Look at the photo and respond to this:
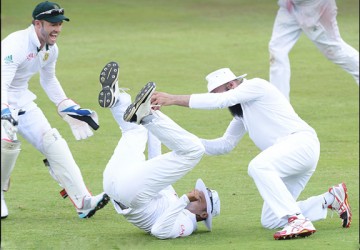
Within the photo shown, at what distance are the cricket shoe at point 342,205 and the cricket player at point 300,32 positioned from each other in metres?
3.69

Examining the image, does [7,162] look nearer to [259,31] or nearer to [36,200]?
[36,200]

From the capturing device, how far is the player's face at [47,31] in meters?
9.84

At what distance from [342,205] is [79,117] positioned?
2633 millimetres

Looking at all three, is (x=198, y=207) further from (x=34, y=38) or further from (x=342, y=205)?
(x=34, y=38)

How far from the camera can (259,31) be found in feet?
75.3

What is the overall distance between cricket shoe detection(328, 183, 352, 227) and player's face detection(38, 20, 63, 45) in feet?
9.43

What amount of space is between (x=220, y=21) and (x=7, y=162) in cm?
1868

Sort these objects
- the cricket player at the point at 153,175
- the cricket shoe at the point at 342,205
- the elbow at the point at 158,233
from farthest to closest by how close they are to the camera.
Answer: the cricket shoe at the point at 342,205
the elbow at the point at 158,233
the cricket player at the point at 153,175

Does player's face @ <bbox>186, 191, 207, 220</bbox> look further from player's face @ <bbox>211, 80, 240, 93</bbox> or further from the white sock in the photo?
the white sock

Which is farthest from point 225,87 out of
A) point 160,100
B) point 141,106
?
point 141,106

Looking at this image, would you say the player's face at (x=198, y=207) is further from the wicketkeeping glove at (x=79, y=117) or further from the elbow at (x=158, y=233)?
the wicketkeeping glove at (x=79, y=117)

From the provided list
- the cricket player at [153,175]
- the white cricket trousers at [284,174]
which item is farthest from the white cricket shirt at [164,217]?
the white cricket trousers at [284,174]

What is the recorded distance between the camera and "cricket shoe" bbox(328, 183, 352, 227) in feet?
30.2

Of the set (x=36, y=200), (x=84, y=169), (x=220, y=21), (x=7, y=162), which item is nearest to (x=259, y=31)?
(x=220, y=21)
